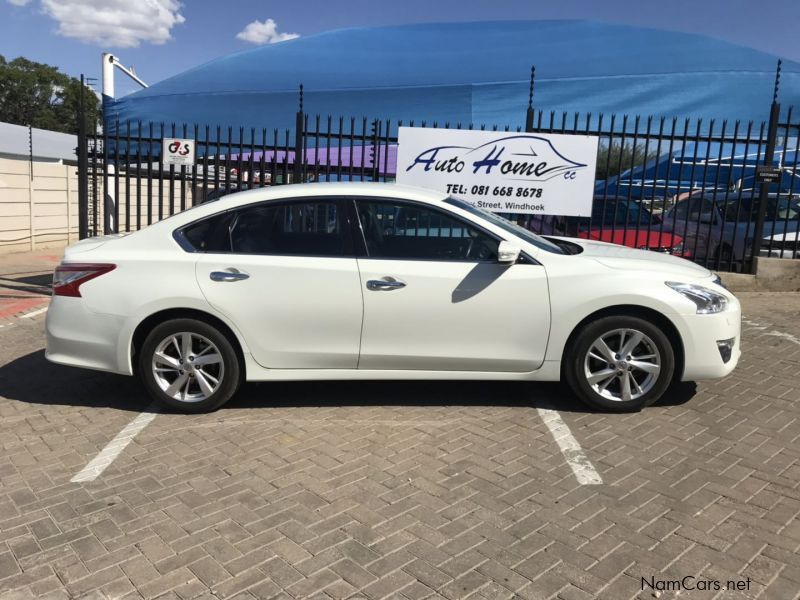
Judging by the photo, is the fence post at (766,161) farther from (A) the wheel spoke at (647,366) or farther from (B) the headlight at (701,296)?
(A) the wheel spoke at (647,366)

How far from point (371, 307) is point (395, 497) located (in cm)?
145

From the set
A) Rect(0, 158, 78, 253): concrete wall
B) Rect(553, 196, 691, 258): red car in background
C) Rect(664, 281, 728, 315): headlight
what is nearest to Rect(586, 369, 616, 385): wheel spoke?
Rect(664, 281, 728, 315): headlight

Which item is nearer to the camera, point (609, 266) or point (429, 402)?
point (609, 266)

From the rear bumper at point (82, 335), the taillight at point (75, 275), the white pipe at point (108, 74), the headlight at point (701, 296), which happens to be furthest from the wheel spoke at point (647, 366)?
the white pipe at point (108, 74)

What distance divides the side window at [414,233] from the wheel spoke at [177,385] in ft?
5.08

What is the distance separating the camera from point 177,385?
4773mm

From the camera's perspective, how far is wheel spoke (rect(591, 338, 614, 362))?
187 inches

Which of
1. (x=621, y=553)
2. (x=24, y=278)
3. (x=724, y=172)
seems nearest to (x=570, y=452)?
(x=621, y=553)

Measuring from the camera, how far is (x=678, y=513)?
11.4 ft

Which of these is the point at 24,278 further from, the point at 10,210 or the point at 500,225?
the point at 500,225

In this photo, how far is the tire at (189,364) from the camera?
4715 mm

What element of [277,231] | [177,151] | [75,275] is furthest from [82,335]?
[177,151]

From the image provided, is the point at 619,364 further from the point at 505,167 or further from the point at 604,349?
the point at 505,167

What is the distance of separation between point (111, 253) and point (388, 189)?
2.00 m
